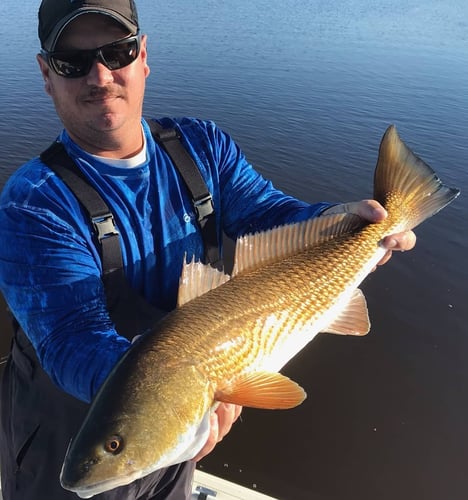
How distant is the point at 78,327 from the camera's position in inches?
82.8

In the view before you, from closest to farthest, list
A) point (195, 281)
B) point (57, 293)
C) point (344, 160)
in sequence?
point (57, 293)
point (195, 281)
point (344, 160)

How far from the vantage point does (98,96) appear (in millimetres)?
2643

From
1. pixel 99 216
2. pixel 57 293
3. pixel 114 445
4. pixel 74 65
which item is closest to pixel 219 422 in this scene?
pixel 114 445

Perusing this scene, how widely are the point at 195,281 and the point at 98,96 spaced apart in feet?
4.03

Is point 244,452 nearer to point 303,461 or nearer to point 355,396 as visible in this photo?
point 303,461

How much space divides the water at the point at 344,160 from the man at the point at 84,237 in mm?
2620

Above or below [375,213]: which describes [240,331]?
below

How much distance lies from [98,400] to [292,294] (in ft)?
3.72

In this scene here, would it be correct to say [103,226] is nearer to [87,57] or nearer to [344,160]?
[87,57]

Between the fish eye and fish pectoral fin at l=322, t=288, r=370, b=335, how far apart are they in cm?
142

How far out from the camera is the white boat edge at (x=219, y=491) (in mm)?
3404

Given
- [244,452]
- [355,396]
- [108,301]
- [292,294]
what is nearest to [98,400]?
[108,301]

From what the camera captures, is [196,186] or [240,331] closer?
[240,331]

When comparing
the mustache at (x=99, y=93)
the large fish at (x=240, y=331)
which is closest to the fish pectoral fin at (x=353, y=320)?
the large fish at (x=240, y=331)
